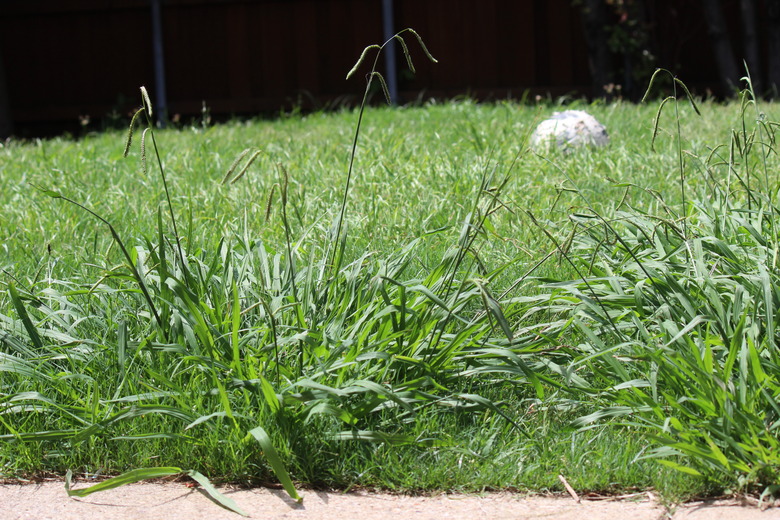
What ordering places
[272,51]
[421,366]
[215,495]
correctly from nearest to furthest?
[215,495]
[421,366]
[272,51]

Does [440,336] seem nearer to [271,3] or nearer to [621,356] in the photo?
[621,356]

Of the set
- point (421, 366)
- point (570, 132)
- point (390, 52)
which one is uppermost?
point (390, 52)

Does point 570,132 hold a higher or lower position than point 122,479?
higher

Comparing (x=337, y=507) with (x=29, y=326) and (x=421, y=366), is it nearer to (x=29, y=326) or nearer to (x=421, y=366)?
(x=421, y=366)

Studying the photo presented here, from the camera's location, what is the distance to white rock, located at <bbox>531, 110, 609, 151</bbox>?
5.18 metres

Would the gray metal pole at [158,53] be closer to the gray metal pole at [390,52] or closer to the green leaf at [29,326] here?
the gray metal pole at [390,52]

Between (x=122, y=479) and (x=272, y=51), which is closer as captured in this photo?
(x=122, y=479)

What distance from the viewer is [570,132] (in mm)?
5246

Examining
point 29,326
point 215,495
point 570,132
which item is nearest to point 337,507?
point 215,495

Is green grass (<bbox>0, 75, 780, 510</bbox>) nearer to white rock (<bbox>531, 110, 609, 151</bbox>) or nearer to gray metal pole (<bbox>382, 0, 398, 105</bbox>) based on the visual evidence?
white rock (<bbox>531, 110, 609, 151</bbox>)

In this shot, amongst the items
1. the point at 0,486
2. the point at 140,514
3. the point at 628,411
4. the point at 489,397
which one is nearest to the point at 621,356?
the point at 628,411

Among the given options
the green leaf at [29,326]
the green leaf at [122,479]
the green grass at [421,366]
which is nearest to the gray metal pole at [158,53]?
the green grass at [421,366]

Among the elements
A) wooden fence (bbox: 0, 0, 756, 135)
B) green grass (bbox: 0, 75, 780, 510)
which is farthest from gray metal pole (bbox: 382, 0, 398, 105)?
green grass (bbox: 0, 75, 780, 510)

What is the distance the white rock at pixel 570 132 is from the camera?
204 inches
